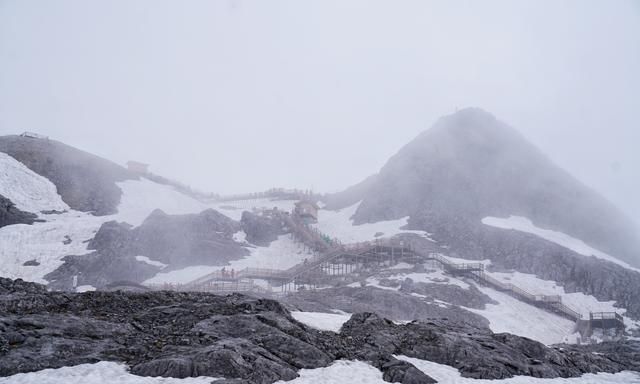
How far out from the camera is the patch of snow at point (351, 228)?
7012cm

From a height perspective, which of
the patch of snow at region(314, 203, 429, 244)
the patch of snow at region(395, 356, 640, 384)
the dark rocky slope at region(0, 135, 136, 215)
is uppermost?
the dark rocky slope at region(0, 135, 136, 215)

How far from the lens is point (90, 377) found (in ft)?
43.4

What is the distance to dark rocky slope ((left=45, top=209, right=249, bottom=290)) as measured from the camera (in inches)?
2094

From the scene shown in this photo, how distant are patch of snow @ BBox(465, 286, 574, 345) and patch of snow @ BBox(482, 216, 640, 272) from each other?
59.7 ft

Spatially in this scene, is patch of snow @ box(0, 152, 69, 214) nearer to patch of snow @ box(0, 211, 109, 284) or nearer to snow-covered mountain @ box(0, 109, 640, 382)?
snow-covered mountain @ box(0, 109, 640, 382)

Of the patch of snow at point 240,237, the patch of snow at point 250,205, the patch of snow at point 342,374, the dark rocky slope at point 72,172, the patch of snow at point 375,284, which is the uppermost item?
the dark rocky slope at point 72,172

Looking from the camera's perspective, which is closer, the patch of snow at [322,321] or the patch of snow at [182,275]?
the patch of snow at [322,321]

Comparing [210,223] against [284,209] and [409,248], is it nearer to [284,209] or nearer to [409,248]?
[284,209]

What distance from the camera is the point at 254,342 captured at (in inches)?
670

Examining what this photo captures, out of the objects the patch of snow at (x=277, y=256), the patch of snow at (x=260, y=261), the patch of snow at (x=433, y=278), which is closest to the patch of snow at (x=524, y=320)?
the patch of snow at (x=433, y=278)

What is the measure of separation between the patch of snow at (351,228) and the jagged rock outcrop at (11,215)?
4179cm

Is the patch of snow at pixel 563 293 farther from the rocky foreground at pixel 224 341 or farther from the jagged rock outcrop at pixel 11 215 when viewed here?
the jagged rock outcrop at pixel 11 215

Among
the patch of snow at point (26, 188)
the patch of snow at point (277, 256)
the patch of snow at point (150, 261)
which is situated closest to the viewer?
the patch of snow at point (150, 261)

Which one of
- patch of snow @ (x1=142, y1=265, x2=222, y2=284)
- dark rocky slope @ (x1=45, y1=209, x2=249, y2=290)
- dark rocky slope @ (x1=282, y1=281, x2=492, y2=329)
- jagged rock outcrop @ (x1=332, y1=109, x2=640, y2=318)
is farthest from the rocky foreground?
jagged rock outcrop @ (x1=332, y1=109, x2=640, y2=318)
